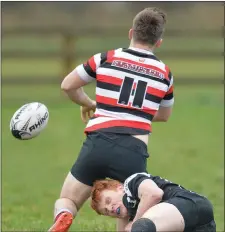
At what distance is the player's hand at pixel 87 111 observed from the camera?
5.68 meters

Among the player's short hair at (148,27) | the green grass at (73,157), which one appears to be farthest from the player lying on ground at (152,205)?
the green grass at (73,157)

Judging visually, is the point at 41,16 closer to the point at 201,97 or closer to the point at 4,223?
the point at 201,97

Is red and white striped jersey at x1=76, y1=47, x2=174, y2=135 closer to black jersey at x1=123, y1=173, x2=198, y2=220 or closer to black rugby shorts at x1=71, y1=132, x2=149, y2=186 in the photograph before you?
black rugby shorts at x1=71, y1=132, x2=149, y2=186

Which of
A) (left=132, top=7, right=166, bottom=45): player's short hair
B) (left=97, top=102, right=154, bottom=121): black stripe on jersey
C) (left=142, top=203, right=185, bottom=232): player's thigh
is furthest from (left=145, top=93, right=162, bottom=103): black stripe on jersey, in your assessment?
(left=142, top=203, right=185, bottom=232): player's thigh

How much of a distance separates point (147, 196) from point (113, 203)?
0.33 metres

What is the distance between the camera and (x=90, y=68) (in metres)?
5.40

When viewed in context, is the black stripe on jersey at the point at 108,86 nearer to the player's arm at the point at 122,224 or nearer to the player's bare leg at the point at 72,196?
the player's bare leg at the point at 72,196

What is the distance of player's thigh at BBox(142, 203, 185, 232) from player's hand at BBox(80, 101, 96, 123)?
3.90 ft

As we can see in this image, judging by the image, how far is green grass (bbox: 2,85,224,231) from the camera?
7.42 m

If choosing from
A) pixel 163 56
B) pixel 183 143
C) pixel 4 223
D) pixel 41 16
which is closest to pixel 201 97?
pixel 163 56

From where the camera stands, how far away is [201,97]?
60.1 ft

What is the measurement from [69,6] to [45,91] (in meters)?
19.9

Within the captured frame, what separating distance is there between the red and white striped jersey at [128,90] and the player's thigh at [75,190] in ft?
1.20

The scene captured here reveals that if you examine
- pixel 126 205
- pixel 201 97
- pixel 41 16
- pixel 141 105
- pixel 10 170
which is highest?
pixel 141 105
